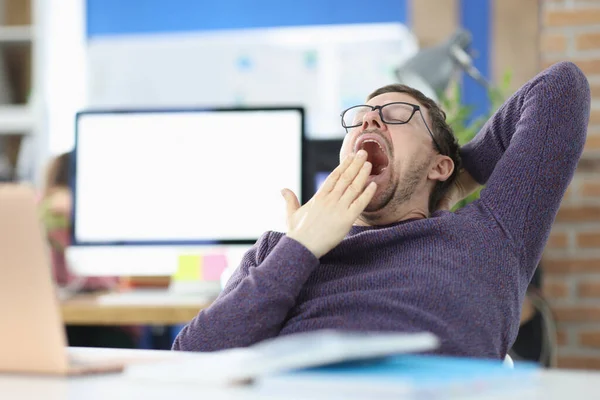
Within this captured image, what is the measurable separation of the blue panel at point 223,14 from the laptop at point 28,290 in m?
3.60

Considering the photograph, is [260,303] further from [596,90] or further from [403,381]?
[596,90]

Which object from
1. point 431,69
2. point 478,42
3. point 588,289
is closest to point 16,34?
point 478,42

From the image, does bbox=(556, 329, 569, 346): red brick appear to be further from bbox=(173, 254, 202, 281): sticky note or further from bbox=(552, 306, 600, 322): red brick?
bbox=(173, 254, 202, 281): sticky note

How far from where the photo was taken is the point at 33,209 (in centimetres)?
78

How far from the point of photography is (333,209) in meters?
1.32

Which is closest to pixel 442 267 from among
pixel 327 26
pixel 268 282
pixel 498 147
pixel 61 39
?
pixel 268 282

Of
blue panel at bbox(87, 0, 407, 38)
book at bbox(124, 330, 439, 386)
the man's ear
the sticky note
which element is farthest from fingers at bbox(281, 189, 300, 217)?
blue panel at bbox(87, 0, 407, 38)

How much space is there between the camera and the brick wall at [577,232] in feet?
9.31

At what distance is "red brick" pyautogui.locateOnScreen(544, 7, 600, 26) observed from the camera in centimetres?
285

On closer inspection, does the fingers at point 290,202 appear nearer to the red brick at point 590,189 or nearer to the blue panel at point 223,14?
the red brick at point 590,189

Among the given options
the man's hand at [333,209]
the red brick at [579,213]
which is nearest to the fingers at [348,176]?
the man's hand at [333,209]

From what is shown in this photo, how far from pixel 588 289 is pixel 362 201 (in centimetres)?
178

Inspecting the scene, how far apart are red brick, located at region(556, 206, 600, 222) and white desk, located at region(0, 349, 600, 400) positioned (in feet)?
7.04

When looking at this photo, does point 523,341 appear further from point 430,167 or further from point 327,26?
point 327,26
